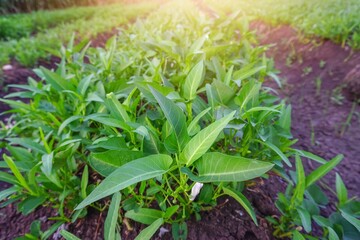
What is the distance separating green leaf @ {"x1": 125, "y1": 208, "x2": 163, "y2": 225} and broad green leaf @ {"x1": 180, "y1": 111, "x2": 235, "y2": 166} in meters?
0.29

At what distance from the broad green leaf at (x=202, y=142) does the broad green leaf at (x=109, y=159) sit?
18cm

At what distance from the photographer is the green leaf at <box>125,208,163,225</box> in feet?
3.31

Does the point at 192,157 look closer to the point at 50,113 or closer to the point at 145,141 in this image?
the point at 145,141

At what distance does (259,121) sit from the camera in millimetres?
1070

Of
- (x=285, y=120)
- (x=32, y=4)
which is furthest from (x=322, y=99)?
(x=32, y=4)

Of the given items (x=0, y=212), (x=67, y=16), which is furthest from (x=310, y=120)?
(x=67, y=16)

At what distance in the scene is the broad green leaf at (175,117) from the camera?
866mm

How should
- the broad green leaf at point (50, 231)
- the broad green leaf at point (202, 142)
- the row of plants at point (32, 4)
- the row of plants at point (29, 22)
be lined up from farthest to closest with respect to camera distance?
the row of plants at point (32, 4) → the row of plants at point (29, 22) → the broad green leaf at point (50, 231) → the broad green leaf at point (202, 142)

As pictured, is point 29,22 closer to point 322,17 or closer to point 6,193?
point 322,17

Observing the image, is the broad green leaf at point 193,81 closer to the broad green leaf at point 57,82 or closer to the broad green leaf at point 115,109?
the broad green leaf at point 115,109

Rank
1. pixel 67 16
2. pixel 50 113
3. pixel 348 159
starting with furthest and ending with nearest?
pixel 67 16
pixel 348 159
pixel 50 113

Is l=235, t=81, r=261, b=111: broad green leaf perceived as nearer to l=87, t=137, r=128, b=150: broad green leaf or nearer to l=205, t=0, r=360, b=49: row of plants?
l=87, t=137, r=128, b=150: broad green leaf

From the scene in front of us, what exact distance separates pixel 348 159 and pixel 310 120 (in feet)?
1.99

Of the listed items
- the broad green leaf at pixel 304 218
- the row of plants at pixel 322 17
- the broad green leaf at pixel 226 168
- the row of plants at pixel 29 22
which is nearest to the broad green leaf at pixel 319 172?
the broad green leaf at pixel 304 218
